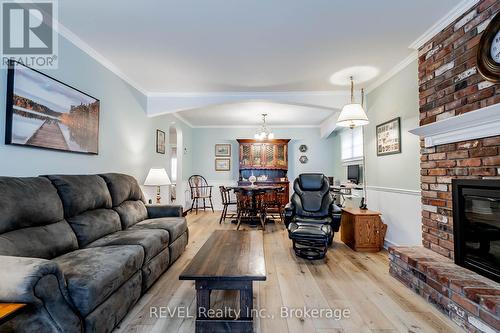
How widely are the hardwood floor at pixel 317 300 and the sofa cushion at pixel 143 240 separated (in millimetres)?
372

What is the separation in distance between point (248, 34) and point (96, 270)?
7.85ft

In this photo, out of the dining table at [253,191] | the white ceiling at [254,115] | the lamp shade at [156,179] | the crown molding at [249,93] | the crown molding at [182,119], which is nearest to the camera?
the lamp shade at [156,179]

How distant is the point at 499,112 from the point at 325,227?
2030mm

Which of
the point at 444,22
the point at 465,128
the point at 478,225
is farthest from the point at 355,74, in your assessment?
the point at 478,225

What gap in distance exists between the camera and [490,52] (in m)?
1.81

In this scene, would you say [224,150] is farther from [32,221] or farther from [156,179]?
[32,221]

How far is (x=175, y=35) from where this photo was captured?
2.49m

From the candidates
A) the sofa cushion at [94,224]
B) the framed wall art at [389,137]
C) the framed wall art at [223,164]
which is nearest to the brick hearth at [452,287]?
the framed wall art at [389,137]

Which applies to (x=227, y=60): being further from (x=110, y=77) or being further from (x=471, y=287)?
(x=471, y=287)

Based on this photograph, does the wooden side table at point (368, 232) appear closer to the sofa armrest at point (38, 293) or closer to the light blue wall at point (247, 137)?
the sofa armrest at point (38, 293)

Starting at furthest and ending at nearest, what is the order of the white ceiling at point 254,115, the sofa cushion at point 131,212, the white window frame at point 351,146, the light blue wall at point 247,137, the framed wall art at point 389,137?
1. the light blue wall at point 247,137
2. the white window frame at point 351,146
3. the white ceiling at point 254,115
4. the framed wall art at point 389,137
5. the sofa cushion at point 131,212

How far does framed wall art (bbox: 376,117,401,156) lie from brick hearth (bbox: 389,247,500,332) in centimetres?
138

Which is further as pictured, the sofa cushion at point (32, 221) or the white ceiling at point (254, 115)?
the white ceiling at point (254, 115)

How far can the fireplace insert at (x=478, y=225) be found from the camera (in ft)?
5.90
